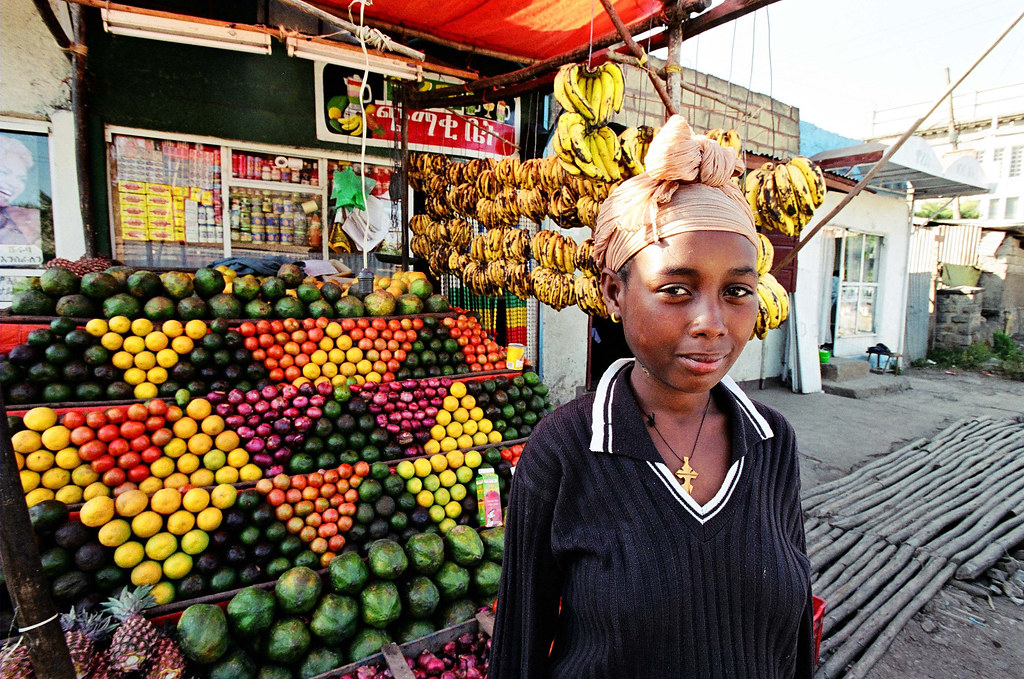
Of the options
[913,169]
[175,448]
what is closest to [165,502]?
[175,448]

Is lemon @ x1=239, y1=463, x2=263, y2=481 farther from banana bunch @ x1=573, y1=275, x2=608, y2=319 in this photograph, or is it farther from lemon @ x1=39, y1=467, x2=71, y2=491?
banana bunch @ x1=573, y1=275, x2=608, y2=319

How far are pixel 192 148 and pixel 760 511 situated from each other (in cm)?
577

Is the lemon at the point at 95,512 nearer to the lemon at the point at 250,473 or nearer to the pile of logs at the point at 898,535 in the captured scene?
the lemon at the point at 250,473

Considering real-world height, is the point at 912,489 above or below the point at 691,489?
below

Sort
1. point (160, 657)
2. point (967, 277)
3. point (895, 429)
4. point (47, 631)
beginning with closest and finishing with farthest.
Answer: point (47, 631)
point (160, 657)
point (895, 429)
point (967, 277)

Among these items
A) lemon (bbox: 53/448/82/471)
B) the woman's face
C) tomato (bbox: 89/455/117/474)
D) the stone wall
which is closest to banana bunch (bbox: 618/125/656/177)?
the woman's face

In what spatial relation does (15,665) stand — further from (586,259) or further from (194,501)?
(586,259)

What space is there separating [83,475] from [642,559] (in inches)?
114

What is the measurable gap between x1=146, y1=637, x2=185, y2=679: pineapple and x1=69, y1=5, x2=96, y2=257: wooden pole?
383 cm

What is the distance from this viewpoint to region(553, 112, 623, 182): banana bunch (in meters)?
2.91

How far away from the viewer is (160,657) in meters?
2.11

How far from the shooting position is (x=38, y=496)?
8.17ft

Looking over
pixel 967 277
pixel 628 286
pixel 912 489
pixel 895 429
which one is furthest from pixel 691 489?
pixel 967 277

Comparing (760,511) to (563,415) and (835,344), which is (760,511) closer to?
(563,415)
